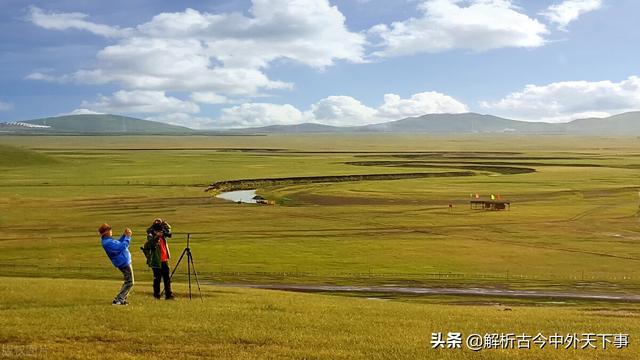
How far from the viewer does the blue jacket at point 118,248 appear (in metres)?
18.2

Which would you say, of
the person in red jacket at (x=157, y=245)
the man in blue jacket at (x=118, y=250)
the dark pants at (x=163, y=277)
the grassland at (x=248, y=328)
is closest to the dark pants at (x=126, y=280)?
the man in blue jacket at (x=118, y=250)

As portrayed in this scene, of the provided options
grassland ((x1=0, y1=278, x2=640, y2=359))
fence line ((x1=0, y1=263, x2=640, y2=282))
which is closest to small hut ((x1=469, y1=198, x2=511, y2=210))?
fence line ((x1=0, y1=263, x2=640, y2=282))

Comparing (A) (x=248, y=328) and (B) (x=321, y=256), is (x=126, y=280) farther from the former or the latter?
(B) (x=321, y=256)

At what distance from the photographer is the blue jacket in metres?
18.2

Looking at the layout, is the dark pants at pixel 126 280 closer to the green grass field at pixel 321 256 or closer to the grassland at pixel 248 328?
the grassland at pixel 248 328

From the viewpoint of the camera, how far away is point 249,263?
4594 centimetres

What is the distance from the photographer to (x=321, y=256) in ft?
162

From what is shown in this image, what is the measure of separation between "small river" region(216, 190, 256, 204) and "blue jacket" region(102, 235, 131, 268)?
74.1 m

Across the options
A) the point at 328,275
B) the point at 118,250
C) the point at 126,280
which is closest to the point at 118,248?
the point at 118,250

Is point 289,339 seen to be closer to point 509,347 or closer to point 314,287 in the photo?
point 509,347

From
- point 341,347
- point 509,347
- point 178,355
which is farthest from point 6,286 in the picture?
point 509,347

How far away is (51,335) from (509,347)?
1191 centimetres

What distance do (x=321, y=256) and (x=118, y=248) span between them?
1250 inches

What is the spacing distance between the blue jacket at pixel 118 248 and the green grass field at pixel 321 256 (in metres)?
1.54
